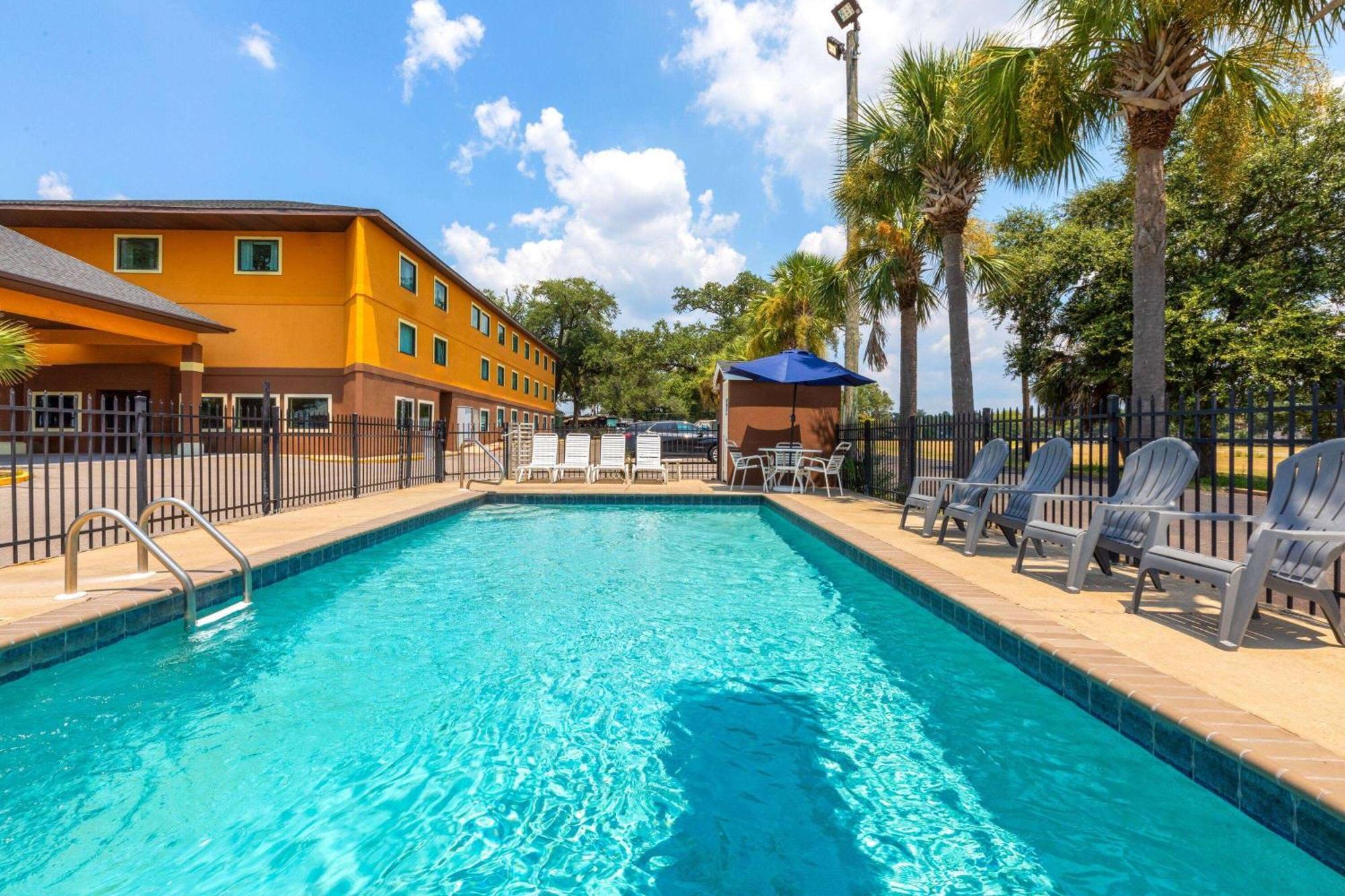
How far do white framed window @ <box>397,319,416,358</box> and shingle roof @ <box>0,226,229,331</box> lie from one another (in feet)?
15.8

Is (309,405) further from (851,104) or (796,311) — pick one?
(851,104)

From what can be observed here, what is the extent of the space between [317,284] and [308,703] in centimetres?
1979

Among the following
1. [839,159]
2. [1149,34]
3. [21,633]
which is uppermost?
[839,159]

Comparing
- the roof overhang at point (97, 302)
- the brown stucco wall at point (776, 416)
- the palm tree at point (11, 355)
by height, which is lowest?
the brown stucco wall at point (776, 416)

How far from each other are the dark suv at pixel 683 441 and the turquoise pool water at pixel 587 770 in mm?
14017

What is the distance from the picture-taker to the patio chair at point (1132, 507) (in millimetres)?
4016

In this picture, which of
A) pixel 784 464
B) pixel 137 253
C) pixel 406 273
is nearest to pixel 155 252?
pixel 137 253

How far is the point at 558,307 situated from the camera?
4425 cm

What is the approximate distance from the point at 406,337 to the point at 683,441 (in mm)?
11230

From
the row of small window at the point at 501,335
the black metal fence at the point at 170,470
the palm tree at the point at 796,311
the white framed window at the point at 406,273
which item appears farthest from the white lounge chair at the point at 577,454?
the row of small window at the point at 501,335

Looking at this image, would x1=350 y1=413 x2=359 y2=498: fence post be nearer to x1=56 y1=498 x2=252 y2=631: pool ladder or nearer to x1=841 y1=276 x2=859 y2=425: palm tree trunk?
x1=56 y1=498 x2=252 y2=631: pool ladder

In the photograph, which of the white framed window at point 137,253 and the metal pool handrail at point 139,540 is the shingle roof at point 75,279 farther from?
the metal pool handrail at point 139,540

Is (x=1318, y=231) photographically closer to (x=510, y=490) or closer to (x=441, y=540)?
(x=510, y=490)

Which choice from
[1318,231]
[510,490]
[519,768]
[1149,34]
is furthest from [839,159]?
[1318,231]
